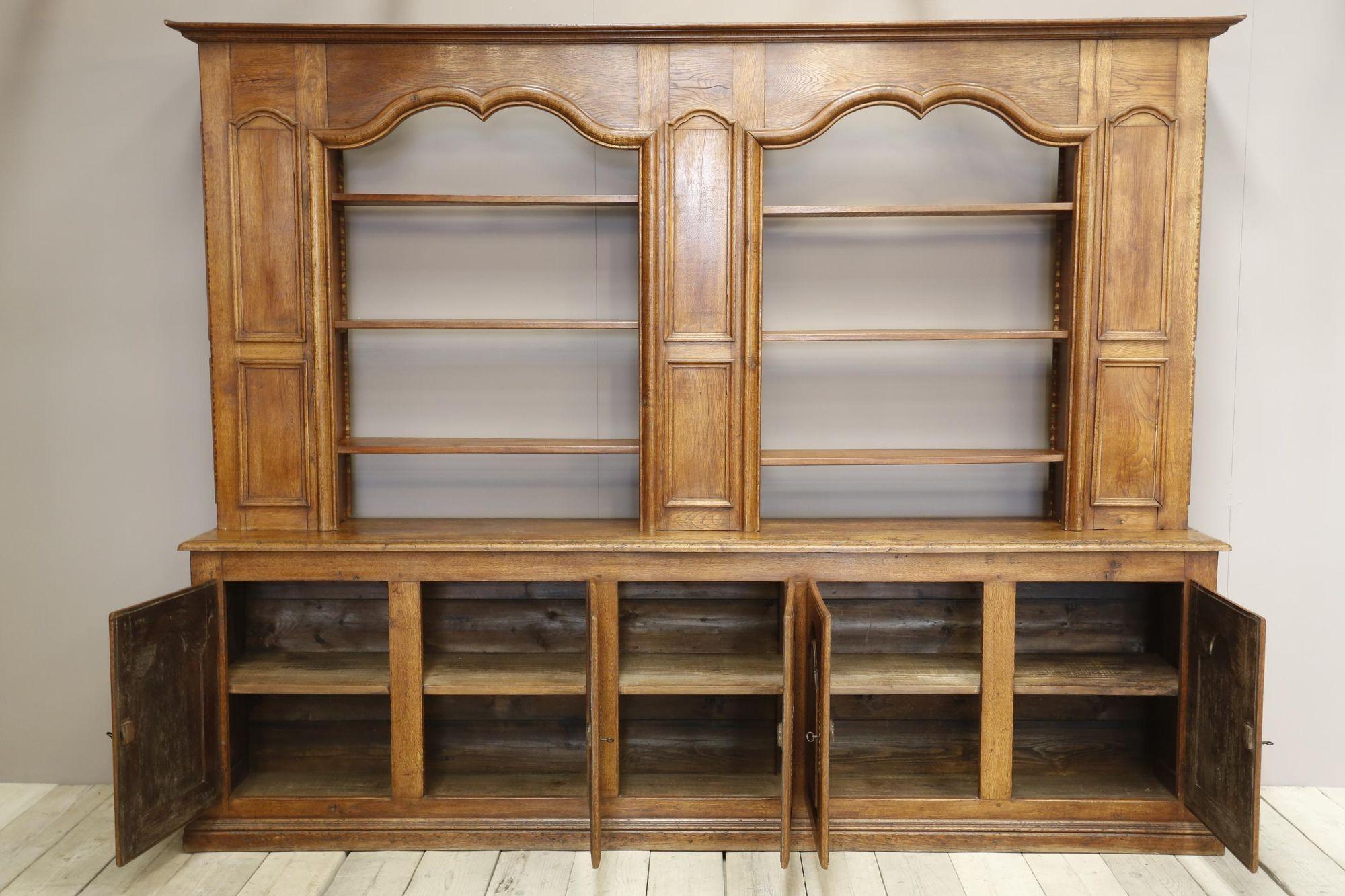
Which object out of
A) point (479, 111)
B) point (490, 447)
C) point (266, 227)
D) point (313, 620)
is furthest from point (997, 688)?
point (266, 227)

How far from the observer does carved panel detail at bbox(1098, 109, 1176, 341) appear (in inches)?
115

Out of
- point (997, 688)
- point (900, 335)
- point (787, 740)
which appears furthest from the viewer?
point (900, 335)

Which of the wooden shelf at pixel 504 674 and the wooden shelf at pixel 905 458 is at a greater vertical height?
the wooden shelf at pixel 905 458

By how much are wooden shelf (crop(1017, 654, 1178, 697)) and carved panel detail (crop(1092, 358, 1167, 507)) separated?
53 cm

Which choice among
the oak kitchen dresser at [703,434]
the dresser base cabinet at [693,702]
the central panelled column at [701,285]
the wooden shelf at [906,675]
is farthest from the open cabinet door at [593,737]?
the wooden shelf at [906,675]

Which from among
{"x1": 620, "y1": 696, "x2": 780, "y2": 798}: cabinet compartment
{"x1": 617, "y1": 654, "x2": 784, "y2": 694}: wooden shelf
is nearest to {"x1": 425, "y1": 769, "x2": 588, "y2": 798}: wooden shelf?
{"x1": 620, "y1": 696, "x2": 780, "y2": 798}: cabinet compartment

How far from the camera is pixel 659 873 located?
2.80 metres

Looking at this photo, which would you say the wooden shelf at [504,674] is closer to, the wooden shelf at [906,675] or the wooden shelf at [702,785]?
the wooden shelf at [702,785]

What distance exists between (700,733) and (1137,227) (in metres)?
2.22

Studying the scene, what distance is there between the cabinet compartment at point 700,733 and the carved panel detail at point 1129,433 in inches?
53.2

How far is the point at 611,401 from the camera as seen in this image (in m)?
3.40

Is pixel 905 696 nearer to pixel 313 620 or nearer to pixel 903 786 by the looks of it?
pixel 903 786

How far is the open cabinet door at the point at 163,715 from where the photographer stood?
8.38 feet

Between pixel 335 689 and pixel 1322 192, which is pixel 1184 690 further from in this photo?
pixel 335 689
